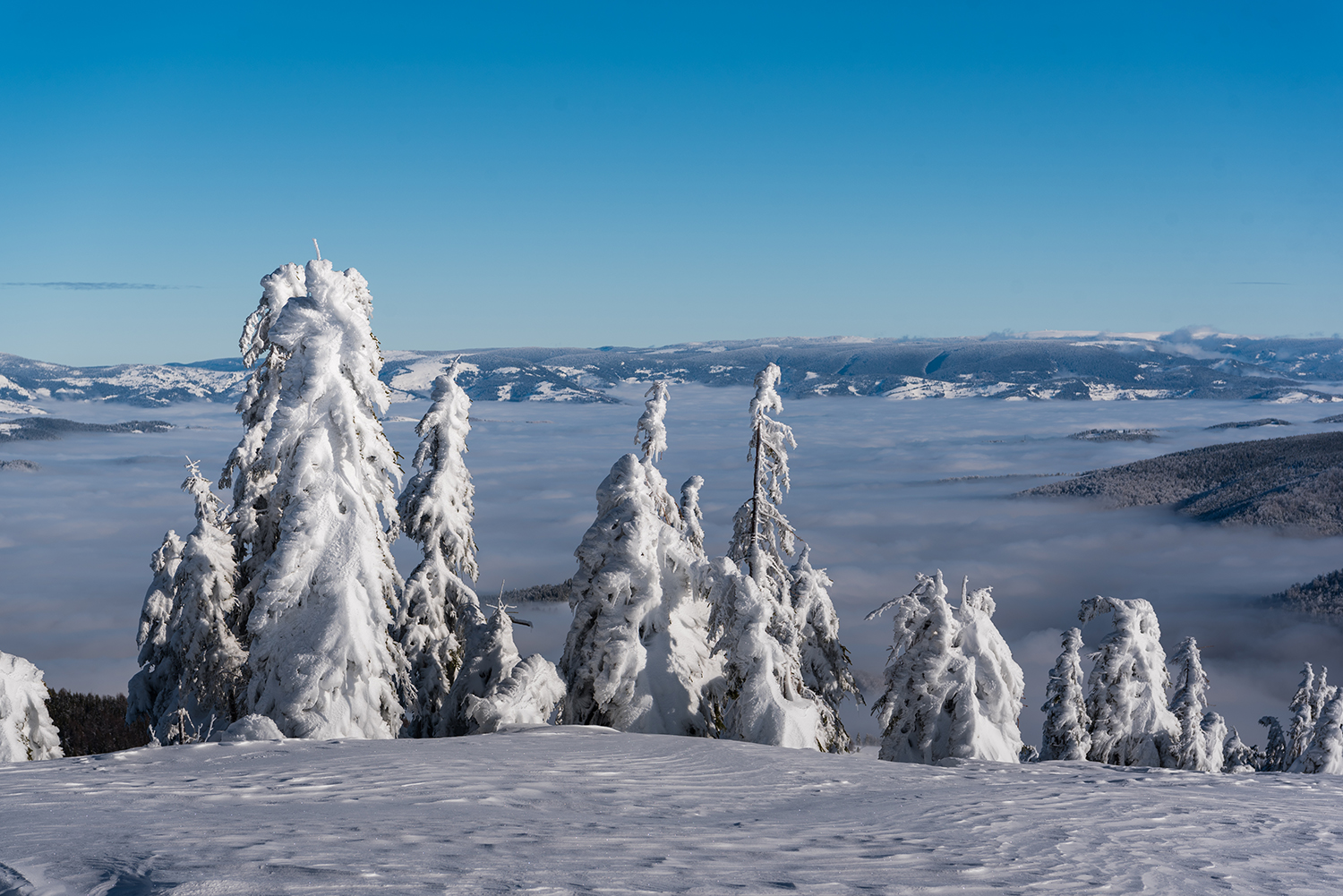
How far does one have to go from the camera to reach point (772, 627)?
20719 millimetres

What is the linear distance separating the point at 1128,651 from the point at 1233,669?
171090 millimetres

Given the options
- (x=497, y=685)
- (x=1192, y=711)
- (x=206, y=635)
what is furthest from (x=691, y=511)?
(x=1192, y=711)

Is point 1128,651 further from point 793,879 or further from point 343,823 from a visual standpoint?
point 343,823

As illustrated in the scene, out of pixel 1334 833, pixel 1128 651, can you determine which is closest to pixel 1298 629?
pixel 1128 651

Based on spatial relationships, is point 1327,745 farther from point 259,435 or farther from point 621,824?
point 259,435

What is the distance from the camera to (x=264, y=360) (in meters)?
16.3

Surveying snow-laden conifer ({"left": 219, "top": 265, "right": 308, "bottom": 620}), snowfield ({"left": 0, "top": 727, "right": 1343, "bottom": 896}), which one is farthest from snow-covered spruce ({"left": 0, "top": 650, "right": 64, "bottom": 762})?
snowfield ({"left": 0, "top": 727, "right": 1343, "bottom": 896})

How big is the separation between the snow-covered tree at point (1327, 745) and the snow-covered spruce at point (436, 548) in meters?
23.6

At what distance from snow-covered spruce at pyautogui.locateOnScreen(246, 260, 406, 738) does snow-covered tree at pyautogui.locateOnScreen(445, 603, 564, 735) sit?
175 cm

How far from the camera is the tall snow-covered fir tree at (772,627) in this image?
16938 millimetres

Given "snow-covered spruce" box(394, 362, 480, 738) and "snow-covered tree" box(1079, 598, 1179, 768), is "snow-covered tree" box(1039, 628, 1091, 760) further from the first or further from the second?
Answer: "snow-covered spruce" box(394, 362, 480, 738)

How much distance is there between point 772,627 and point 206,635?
472 inches

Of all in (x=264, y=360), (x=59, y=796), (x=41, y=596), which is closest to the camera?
(x=59, y=796)

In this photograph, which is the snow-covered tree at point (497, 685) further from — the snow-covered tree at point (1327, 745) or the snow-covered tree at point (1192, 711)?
the snow-covered tree at point (1327, 745)
